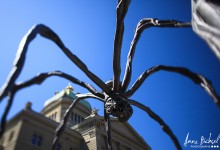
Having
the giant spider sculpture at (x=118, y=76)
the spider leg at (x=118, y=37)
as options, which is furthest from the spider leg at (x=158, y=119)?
the spider leg at (x=118, y=37)

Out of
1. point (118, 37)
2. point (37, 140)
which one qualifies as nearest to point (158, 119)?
point (118, 37)

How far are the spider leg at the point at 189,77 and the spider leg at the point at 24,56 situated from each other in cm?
54

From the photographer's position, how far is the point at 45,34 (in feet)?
11.2

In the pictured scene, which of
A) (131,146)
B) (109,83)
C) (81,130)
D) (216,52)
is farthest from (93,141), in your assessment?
(216,52)

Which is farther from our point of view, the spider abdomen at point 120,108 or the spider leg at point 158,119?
the spider leg at point 158,119

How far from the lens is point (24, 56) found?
8.75 ft

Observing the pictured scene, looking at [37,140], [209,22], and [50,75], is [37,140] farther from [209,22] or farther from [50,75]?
[209,22]

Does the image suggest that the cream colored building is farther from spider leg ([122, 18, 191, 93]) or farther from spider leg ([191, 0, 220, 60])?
spider leg ([191, 0, 220, 60])

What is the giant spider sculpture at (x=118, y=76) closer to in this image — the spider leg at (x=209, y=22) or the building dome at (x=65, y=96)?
the spider leg at (x=209, y=22)

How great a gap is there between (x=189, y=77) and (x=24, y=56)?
2.16 metres

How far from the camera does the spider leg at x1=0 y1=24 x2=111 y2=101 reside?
7.88ft

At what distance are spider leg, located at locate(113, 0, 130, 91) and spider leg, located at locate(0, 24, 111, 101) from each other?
0.89 ft

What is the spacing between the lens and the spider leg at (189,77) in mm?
2682

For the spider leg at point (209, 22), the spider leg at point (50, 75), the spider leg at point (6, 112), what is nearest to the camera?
the spider leg at point (209, 22)
